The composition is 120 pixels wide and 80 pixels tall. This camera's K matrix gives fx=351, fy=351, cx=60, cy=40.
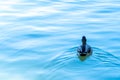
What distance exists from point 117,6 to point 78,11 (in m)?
2.99

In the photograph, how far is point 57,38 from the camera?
18.9 meters

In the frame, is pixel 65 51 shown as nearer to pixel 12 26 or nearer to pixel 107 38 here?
pixel 107 38

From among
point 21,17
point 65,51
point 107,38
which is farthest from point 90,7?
point 65,51

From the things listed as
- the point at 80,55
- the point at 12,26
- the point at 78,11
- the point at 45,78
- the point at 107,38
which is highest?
the point at 78,11

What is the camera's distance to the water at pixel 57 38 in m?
14.8

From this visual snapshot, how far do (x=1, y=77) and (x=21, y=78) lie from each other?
85cm

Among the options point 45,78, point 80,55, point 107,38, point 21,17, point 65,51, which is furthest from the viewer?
point 21,17

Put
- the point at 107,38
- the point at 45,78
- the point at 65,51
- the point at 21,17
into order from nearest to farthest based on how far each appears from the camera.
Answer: the point at 45,78 < the point at 65,51 < the point at 107,38 < the point at 21,17

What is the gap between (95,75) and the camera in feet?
47.2

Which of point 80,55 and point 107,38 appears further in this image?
point 107,38

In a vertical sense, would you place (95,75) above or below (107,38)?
below

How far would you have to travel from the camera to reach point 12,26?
69.5ft

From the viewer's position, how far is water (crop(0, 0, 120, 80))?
583 inches

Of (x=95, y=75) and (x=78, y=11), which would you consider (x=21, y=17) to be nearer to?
(x=78, y=11)
